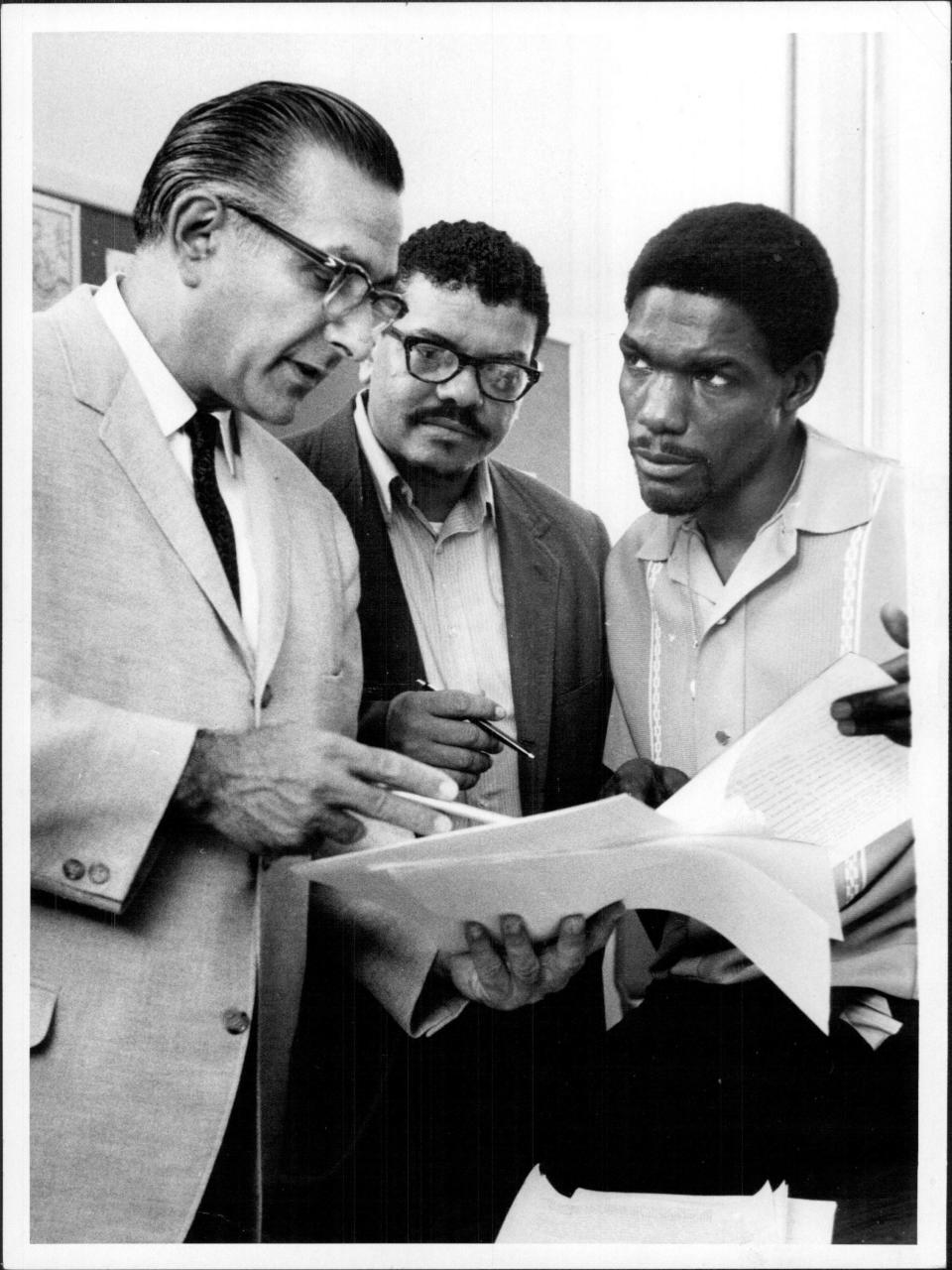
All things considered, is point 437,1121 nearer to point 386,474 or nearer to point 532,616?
point 532,616

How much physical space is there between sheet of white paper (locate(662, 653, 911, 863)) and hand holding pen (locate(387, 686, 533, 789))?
31 cm

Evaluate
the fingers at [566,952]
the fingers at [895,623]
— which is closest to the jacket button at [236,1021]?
the fingers at [566,952]

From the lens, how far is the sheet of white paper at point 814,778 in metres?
1.67

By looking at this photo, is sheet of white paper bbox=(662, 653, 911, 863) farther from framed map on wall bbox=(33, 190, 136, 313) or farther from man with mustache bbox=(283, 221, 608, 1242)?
framed map on wall bbox=(33, 190, 136, 313)

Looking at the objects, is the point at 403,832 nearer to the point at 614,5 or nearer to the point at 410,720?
the point at 410,720

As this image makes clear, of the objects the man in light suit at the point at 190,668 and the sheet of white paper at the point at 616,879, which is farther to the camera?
the man in light suit at the point at 190,668

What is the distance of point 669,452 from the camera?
1896mm

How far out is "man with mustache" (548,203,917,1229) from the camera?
6.15 ft

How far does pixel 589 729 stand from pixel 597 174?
2.62ft

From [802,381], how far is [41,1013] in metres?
1.36

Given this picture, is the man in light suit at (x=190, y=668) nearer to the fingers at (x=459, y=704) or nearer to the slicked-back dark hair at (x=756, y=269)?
the fingers at (x=459, y=704)

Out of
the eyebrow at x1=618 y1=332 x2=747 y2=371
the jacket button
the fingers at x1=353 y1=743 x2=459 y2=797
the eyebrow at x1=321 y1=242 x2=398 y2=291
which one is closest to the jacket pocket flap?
the jacket button

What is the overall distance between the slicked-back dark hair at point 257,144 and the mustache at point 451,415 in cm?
31

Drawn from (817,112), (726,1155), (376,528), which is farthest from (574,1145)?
(817,112)
